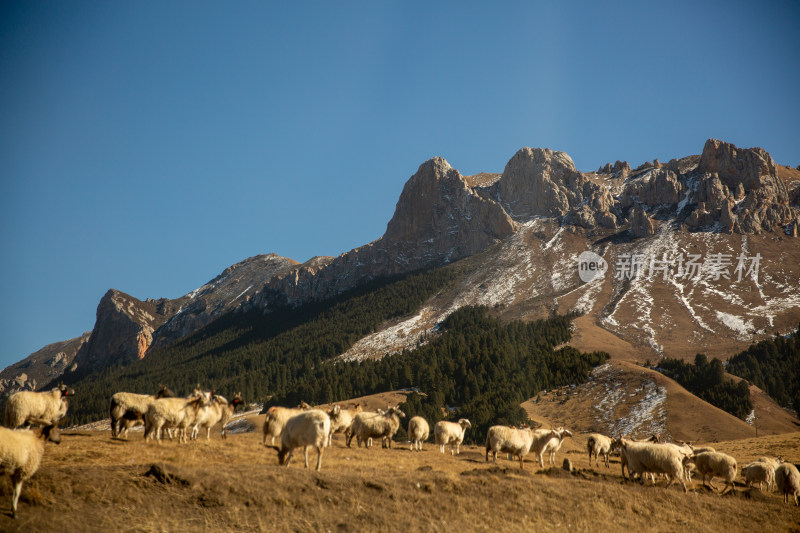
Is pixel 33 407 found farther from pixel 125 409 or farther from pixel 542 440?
pixel 542 440

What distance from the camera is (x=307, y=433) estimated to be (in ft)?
66.3

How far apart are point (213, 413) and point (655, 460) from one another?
23.9 metres

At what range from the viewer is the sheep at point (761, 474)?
92.1 ft

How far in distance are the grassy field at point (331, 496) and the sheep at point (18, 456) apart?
2.18ft

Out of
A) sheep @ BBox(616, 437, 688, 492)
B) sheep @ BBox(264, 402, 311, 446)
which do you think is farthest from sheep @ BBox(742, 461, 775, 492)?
sheep @ BBox(264, 402, 311, 446)

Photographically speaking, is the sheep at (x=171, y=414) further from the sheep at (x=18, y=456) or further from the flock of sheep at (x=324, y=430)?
the sheep at (x=18, y=456)

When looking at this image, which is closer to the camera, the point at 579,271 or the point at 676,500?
the point at 676,500

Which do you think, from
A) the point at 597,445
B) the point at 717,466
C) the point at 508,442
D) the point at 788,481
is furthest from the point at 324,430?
the point at 788,481

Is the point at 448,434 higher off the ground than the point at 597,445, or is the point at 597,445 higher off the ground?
the point at 448,434

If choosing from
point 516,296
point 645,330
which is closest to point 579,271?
point 516,296

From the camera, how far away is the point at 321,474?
18906mm

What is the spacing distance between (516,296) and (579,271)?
30.4 meters

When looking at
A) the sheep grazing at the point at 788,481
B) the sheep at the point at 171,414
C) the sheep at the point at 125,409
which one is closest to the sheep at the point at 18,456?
the sheep at the point at 171,414

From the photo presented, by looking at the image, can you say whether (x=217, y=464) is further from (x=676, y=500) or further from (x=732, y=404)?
(x=732, y=404)
